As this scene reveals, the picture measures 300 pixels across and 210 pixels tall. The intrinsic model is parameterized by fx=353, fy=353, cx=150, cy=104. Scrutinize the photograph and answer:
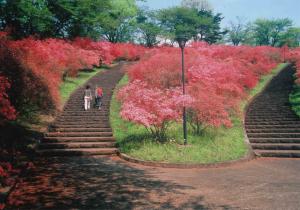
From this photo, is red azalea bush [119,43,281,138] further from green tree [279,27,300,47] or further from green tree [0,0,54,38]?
green tree [279,27,300,47]

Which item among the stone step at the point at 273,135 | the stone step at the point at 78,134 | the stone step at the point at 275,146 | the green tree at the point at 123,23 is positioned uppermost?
the green tree at the point at 123,23

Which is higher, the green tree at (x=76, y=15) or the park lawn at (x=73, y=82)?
the green tree at (x=76, y=15)

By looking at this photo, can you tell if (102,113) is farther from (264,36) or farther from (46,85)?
(264,36)

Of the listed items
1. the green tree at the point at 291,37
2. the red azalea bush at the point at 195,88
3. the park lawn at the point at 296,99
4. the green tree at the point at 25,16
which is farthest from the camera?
the green tree at the point at 291,37

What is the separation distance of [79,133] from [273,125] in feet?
38.7

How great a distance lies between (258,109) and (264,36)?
59.9 meters

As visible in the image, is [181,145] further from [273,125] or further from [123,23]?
[123,23]

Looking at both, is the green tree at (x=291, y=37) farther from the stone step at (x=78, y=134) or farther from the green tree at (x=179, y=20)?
the stone step at (x=78, y=134)

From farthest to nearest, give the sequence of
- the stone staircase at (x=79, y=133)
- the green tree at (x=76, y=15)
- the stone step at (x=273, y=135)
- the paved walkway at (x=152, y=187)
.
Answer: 1. the green tree at (x=76, y=15)
2. the stone step at (x=273, y=135)
3. the stone staircase at (x=79, y=133)
4. the paved walkway at (x=152, y=187)

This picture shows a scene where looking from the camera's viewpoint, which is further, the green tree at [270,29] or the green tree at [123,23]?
the green tree at [270,29]

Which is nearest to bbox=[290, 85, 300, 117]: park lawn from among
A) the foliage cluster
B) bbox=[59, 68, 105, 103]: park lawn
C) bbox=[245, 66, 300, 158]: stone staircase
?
bbox=[245, 66, 300, 158]: stone staircase

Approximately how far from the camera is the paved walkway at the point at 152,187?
9367mm

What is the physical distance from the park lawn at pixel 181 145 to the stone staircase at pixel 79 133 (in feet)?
2.36

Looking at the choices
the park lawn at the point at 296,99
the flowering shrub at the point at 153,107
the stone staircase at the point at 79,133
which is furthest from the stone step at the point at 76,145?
the park lawn at the point at 296,99
